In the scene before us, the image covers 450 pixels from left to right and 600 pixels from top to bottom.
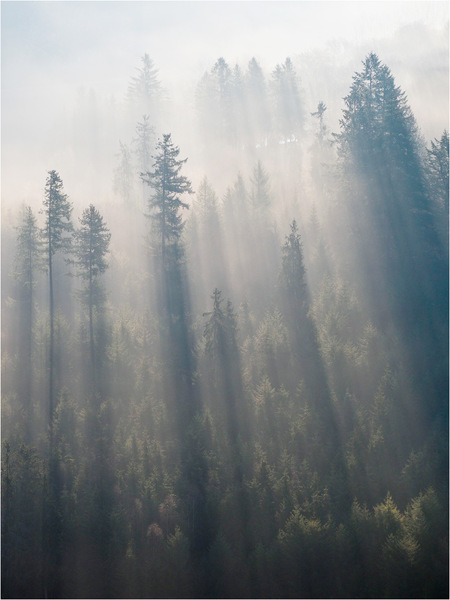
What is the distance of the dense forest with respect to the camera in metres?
26.8

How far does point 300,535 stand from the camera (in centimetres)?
2620

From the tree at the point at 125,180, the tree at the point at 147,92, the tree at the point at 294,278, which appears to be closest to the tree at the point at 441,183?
the tree at the point at 294,278

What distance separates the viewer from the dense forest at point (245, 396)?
26828 millimetres

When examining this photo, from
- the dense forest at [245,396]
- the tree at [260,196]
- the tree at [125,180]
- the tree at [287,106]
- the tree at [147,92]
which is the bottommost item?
the dense forest at [245,396]

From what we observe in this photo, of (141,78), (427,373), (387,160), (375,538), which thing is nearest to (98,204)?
(141,78)

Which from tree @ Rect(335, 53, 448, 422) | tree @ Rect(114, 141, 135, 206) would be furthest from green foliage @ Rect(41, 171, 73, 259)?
tree @ Rect(335, 53, 448, 422)

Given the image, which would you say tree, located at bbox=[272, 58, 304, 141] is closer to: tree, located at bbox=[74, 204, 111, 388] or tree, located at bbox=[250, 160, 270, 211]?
tree, located at bbox=[250, 160, 270, 211]

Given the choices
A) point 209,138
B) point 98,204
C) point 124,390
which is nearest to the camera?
point 124,390

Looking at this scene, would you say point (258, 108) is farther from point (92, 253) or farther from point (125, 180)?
point (92, 253)

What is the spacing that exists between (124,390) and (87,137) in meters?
77.9

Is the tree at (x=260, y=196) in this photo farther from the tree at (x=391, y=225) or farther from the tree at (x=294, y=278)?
the tree at (x=294, y=278)

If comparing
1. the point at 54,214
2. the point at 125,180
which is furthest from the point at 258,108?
the point at 54,214

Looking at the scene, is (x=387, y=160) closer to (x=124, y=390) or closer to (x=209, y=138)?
(x=124, y=390)

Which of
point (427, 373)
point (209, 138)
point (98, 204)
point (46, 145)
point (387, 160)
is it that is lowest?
point (427, 373)
